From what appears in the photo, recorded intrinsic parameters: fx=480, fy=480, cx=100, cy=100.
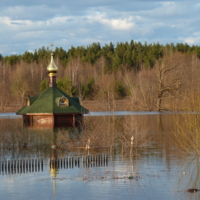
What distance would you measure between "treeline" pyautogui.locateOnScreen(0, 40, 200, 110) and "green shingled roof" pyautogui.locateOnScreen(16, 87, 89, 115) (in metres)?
7.38

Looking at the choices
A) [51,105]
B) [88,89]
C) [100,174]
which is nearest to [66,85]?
[88,89]

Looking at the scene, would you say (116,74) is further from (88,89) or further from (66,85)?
(66,85)

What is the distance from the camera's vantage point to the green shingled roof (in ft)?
159

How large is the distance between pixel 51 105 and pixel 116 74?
232 ft

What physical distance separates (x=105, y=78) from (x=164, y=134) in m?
61.4

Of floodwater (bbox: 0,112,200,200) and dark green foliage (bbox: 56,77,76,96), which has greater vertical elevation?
dark green foliage (bbox: 56,77,76,96)

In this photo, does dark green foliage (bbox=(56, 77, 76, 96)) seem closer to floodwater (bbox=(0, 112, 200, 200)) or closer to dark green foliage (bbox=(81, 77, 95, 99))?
dark green foliage (bbox=(81, 77, 95, 99))

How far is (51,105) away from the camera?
4909 cm

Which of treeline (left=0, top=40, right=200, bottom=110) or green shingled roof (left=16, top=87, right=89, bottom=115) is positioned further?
treeline (left=0, top=40, right=200, bottom=110)

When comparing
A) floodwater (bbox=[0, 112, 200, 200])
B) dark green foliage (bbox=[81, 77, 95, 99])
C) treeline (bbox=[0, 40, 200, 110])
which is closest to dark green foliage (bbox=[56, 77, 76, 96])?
treeline (bbox=[0, 40, 200, 110])

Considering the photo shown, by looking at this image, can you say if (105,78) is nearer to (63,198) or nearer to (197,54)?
(197,54)

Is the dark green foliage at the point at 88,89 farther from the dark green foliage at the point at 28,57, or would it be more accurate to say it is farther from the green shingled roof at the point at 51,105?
the dark green foliage at the point at 28,57

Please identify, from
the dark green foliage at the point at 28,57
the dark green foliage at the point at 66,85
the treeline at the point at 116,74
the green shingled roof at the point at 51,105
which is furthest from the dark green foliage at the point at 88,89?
the dark green foliage at the point at 28,57

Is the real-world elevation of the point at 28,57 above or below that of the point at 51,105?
above
